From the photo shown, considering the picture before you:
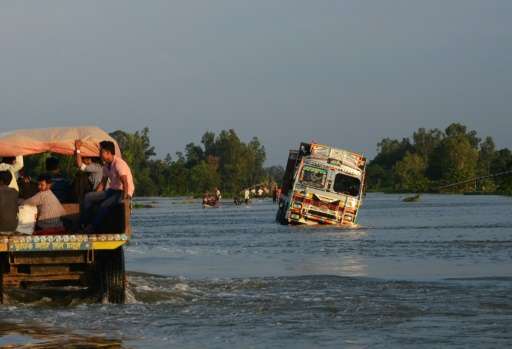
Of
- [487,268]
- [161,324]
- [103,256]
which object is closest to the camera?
[161,324]

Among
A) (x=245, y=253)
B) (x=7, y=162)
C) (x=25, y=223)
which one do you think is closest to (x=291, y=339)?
(x=25, y=223)

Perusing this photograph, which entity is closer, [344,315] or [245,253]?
[344,315]

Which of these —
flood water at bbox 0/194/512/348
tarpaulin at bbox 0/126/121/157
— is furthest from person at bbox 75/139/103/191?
flood water at bbox 0/194/512/348

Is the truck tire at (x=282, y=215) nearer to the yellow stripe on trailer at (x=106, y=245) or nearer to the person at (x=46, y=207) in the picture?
the person at (x=46, y=207)

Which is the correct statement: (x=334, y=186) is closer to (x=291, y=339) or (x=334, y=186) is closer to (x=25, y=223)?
(x=25, y=223)

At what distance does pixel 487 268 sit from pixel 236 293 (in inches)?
223

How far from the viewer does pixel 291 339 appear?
12.2 meters

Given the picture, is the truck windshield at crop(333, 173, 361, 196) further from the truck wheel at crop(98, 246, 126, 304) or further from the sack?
the sack

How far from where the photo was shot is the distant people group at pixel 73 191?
579 inches

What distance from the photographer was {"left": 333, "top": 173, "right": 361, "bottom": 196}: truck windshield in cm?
3931

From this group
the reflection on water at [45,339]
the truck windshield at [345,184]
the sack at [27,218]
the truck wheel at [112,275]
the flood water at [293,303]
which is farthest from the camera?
the truck windshield at [345,184]

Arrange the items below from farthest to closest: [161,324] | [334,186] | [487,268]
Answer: [334,186], [487,268], [161,324]

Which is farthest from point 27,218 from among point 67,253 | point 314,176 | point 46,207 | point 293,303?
point 314,176

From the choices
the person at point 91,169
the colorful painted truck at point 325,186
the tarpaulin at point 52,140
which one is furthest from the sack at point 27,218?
the colorful painted truck at point 325,186
